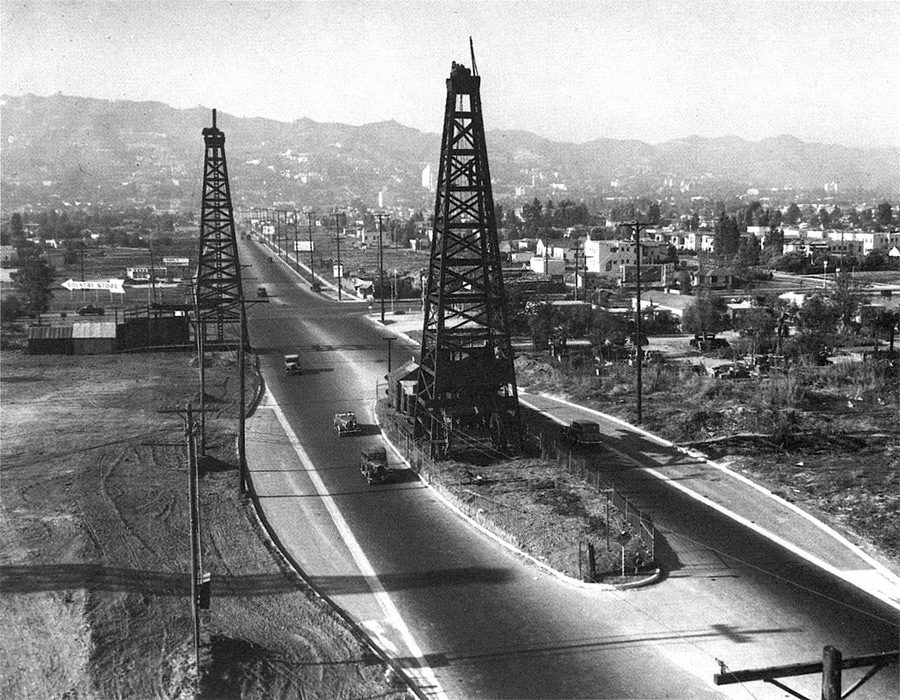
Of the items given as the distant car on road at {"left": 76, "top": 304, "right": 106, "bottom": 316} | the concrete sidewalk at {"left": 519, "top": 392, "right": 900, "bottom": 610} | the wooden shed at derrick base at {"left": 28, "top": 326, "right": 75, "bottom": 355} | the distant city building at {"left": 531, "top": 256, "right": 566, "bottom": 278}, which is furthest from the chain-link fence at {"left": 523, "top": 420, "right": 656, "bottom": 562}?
the distant city building at {"left": 531, "top": 256, "right": 566, "bottom": 278}

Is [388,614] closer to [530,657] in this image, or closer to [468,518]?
[530,657]

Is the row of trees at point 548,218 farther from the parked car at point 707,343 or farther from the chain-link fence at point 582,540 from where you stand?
the chain-link fence at point 582,540

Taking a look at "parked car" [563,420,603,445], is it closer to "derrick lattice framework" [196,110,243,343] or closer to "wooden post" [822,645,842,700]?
"wooden post" [822,645,842,700]

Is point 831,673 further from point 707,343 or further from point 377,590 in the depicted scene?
point 707,343

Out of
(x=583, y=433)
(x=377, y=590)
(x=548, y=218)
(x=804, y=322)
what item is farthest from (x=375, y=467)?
(x=548, y=218)

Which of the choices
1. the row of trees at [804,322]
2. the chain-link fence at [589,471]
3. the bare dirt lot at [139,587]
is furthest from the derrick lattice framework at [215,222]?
the row of trees at [804,322]

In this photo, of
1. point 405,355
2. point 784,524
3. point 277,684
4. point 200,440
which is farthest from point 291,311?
point 277,684
